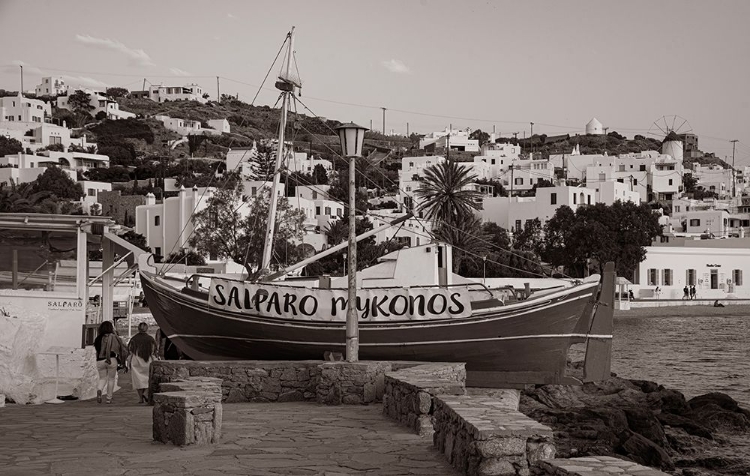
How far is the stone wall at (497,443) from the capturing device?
7.52m

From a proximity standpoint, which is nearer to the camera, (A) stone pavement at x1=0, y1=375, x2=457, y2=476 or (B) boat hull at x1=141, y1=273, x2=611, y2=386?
(A) stone pavement at x1=0, y1=375, x2=457, y2=476

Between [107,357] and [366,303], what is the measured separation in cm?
710

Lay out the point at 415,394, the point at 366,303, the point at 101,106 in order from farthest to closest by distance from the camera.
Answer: the point at 101,106, the point at 366,303, the point at 415,394

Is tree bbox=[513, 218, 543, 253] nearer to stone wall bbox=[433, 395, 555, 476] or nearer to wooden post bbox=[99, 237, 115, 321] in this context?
wooden post bbox=[99, 237, 115, 321]

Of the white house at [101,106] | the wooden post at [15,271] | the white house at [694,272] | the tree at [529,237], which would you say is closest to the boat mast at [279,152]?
the wooden post at [15,271]

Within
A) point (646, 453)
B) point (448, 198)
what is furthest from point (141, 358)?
point (448, 198)

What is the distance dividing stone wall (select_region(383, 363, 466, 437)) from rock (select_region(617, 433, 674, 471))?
489cm

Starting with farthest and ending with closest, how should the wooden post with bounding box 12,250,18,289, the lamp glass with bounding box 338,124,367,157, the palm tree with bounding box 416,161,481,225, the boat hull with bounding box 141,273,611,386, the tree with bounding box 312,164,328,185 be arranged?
1. the tree with bounding box 312,164,328,185
2. the palm tree with bounding box 416,161,481,225
3. the boat hull with bounding box 141,273,611,386
4. the wooden post with bounding box 12,250,18,289
5. the lamp glass with bounding box 338,124,367,157

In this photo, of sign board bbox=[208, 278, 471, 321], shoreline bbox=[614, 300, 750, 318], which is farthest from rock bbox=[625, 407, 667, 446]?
shoreline bbox=[614, 300, 750, 318]

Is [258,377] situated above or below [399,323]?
below

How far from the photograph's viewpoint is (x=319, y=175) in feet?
377

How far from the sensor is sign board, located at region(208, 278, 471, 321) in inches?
824

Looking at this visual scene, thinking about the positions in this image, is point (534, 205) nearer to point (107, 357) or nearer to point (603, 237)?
point (603, 237)

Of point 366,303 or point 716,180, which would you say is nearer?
point 366,303
